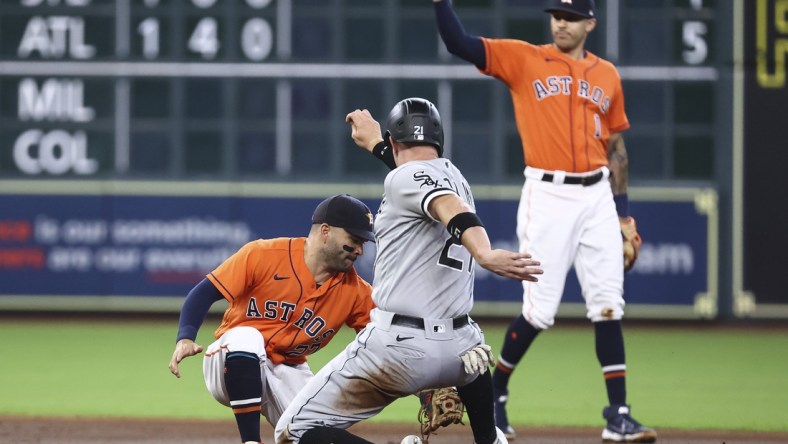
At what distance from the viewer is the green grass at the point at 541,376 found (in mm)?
7246

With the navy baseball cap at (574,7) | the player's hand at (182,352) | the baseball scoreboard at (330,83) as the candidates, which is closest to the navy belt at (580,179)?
the navy baseball cap at (574,7)

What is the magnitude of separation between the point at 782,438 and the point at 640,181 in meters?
5.64

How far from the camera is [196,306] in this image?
5121 millimetres

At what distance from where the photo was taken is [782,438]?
20.9ft

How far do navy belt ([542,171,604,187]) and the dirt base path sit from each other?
1.21 metres

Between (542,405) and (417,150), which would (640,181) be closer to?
(542,405)

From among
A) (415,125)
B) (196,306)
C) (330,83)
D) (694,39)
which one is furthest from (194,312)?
(694,39)

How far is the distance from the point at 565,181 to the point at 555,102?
39cm

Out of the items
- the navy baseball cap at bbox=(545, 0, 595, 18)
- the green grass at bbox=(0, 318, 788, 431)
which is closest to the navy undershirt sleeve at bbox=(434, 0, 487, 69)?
the navy baseball cap at bbox=(545, 0, 595, 18)

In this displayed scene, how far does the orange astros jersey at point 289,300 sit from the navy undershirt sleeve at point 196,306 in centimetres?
16

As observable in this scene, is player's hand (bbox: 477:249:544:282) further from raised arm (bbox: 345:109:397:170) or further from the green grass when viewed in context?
the green grass

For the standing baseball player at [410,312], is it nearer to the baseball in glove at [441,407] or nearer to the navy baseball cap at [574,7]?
the baseball in glove at [441,407]

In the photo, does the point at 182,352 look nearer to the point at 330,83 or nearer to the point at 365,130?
the point at 365,130

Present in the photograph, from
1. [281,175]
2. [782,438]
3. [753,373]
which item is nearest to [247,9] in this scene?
[281,175]
